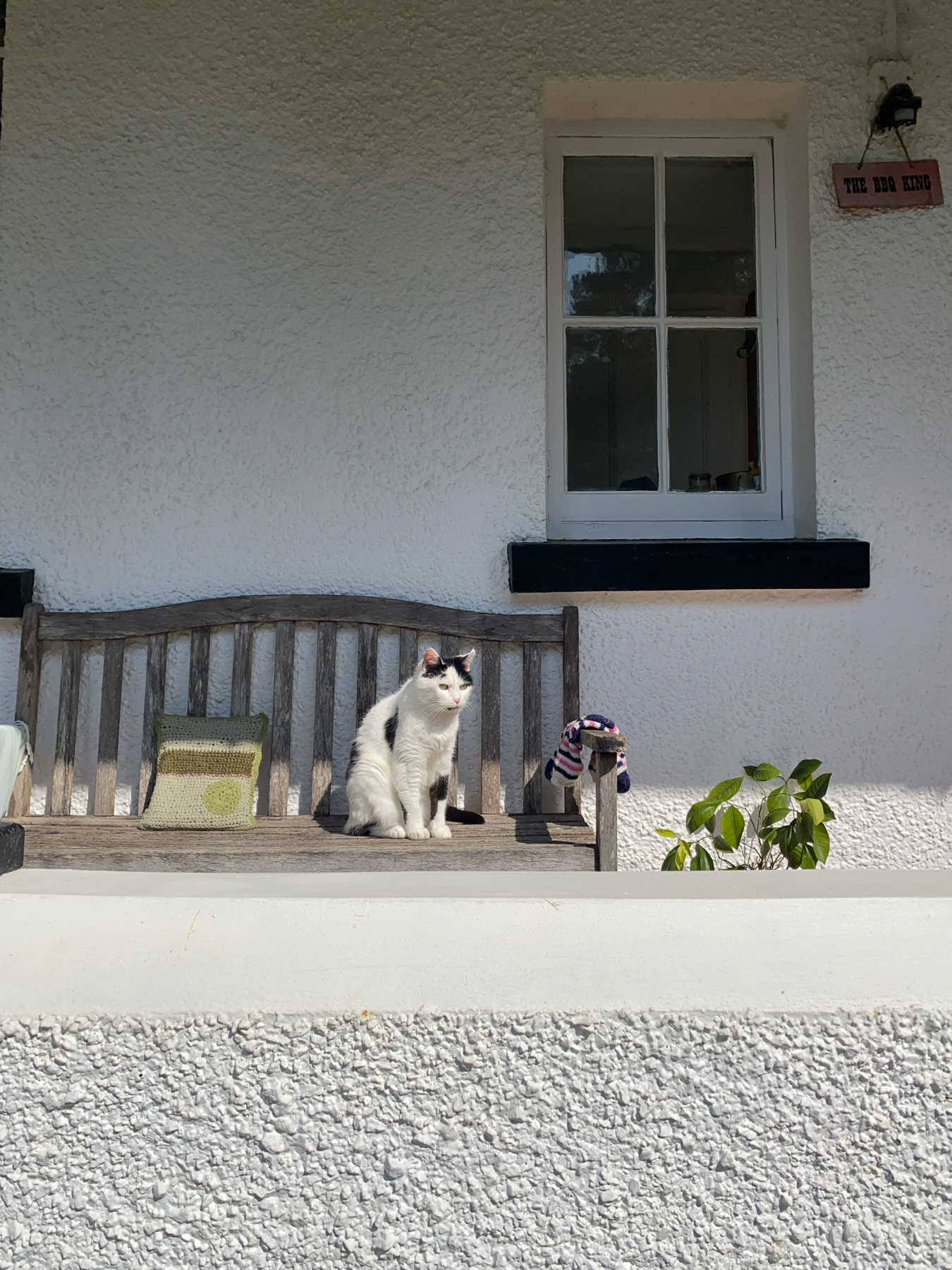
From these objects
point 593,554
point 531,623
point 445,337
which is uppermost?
point 445,337

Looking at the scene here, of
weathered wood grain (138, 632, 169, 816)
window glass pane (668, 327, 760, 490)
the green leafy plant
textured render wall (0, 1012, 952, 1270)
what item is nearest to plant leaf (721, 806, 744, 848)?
the green leafy plant

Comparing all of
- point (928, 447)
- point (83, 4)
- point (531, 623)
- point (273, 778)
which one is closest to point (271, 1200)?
point (273, 778)

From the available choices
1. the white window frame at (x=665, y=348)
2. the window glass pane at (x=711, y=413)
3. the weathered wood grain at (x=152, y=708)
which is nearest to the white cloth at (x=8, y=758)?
the weathered wood grain at (x=152, y=708)

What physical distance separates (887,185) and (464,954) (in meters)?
2.65

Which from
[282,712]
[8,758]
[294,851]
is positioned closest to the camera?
[8,758]

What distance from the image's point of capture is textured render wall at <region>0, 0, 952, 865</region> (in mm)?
2676

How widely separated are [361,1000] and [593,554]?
1.75m

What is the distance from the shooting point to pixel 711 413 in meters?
2.88

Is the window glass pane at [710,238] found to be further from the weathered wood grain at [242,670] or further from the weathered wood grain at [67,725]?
the weathered wood grain at [67,725]

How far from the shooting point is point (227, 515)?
2682mm

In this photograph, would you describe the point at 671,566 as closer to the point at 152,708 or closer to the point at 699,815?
the point at 699,815

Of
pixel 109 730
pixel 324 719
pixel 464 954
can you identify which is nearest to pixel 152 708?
pixel 109 730

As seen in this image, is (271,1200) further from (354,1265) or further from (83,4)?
(83,4)

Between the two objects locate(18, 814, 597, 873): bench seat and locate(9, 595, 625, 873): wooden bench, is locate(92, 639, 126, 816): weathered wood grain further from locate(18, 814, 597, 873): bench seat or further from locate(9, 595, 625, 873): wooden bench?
locate(18, 814, 597, 873): bench seat
